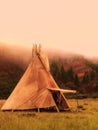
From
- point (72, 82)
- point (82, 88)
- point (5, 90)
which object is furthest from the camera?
point (72, 82)

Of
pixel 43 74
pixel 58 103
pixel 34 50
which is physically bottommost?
pixel 58 103

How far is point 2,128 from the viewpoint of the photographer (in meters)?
10.5

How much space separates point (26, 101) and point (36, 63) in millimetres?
3503

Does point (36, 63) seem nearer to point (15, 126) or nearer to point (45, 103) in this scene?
point (45, 103)

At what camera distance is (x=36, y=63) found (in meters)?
27.7

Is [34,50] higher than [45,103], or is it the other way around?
[34,50]

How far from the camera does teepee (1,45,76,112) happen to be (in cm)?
2528

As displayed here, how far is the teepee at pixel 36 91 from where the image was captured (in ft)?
82.9

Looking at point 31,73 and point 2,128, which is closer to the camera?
point 2,128

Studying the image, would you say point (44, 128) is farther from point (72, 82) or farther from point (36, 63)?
point (72, 82)

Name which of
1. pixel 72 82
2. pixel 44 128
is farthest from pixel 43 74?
pixel 72 82

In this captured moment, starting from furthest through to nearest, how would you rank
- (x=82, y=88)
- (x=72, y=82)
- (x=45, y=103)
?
(x=72, y=82), (x=82, y=88), (x=45, y=103)

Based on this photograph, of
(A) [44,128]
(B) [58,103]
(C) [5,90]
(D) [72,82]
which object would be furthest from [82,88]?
(A) [44,128]

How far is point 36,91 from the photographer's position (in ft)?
85.9
